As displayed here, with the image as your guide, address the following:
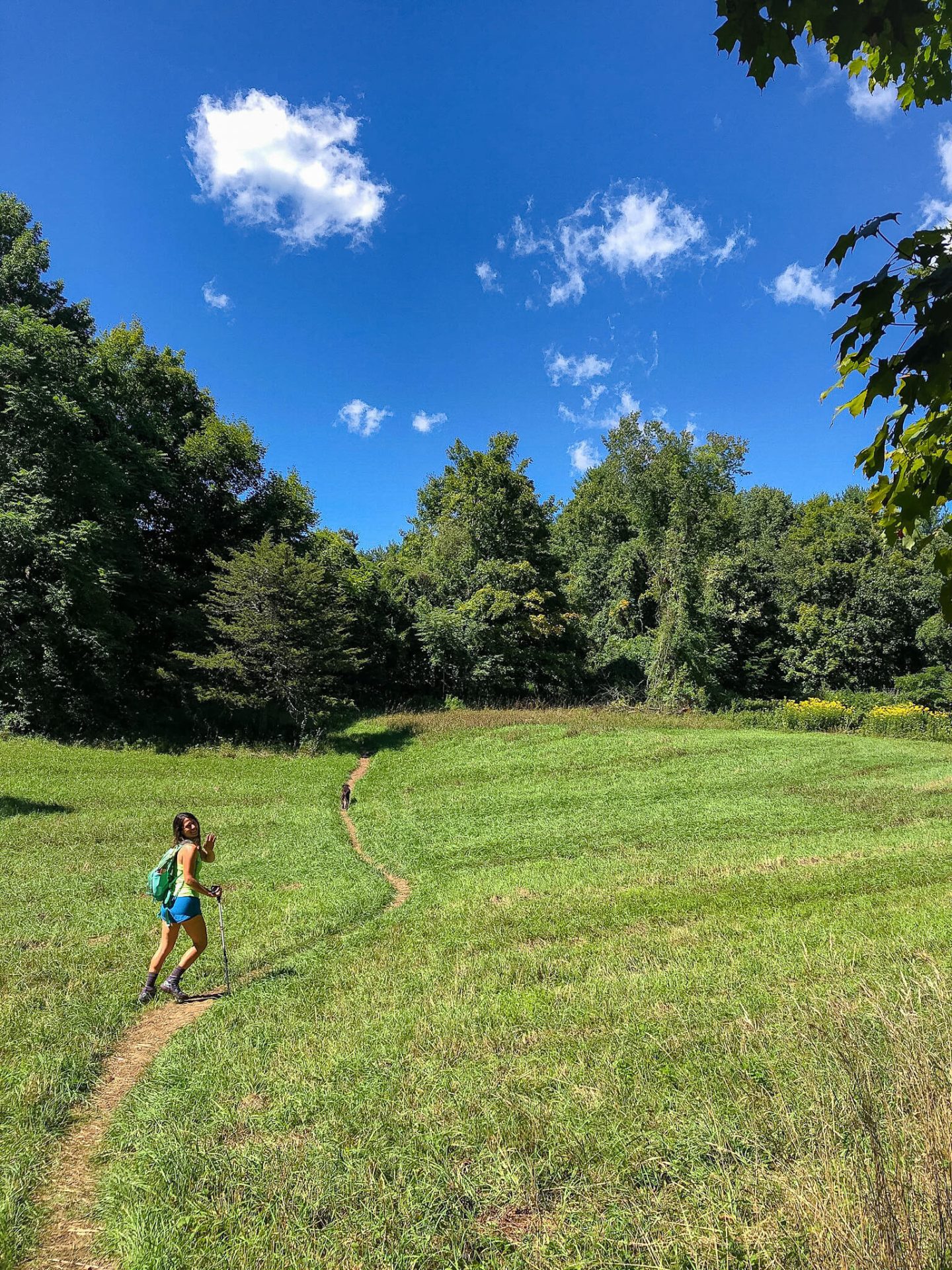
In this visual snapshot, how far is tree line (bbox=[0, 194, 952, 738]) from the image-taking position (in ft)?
74.8

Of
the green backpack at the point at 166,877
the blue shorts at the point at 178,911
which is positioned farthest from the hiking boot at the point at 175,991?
the green backpack at the point at 166,877

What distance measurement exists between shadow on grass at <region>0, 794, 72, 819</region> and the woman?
10.6 meters

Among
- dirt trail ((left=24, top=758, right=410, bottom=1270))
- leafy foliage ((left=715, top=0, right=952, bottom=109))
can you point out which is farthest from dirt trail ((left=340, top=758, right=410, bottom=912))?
leafy foliage ((left=715, top=0, right=952, bottom=109))

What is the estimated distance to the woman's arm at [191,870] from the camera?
20.3 feet

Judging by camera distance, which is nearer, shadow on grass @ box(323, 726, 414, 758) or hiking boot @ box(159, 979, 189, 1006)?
hiking boot @ box(159, 979, 189, 1006)

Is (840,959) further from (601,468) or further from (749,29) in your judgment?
(601,468)

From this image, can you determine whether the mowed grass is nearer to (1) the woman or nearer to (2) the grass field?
(2) the grass field

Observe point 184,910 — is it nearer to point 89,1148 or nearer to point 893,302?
A: point 89,1148

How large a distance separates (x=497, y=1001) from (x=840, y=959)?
3.12 metres

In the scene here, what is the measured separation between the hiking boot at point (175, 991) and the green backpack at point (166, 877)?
85 cm

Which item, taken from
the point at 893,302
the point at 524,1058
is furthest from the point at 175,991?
the point at 893,302

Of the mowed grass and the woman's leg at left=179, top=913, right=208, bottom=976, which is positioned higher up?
the woman's leg at left=179, top=913, right=208, bottom=976

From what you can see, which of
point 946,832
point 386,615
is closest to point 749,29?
point 946,832

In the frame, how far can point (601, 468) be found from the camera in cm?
5244
